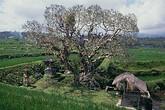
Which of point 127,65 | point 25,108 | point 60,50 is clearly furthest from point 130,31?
point 25,108

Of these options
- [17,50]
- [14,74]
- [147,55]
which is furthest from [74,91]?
[147,55]

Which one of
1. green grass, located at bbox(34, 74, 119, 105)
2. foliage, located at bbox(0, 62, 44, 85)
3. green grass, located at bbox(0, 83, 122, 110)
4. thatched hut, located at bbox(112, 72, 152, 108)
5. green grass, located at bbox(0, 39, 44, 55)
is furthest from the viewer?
green grass, located at bbox(0, 39, 44, 55)

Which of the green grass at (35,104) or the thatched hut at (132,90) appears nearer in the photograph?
the green grass at (35,104)

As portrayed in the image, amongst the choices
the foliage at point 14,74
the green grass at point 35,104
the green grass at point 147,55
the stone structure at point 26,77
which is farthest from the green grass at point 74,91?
the green grass at point 147,55

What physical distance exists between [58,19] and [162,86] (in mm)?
14286

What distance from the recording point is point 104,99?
12938 millimetres

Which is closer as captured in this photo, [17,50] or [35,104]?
[35,104]

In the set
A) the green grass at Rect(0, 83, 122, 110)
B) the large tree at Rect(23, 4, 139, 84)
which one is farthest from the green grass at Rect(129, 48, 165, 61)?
the green grass at Rect(0, 83, 122, 110)

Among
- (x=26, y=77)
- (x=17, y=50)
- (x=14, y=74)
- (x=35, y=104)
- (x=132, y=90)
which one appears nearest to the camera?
(x=35, y=104)

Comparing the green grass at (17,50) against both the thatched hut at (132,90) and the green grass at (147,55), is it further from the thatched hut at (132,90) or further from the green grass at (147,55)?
the green grass at (147,55)

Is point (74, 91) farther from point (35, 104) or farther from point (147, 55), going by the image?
point (147, 55)

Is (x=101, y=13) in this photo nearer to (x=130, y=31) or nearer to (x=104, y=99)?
(x=130, y=31)

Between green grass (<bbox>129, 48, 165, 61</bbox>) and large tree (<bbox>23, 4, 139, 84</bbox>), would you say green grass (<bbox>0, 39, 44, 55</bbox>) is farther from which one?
green grass (<bbox>129, 48, 165, 61</bbox>)

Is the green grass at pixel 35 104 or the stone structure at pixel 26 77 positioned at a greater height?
the green grass at pixel 35 104
